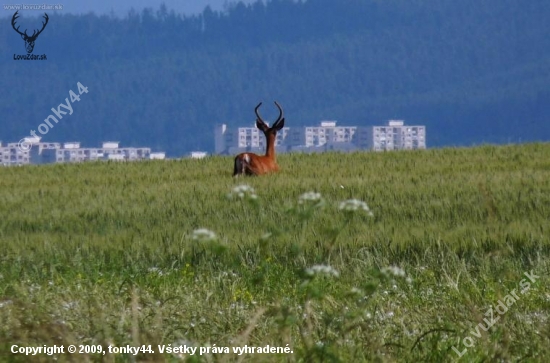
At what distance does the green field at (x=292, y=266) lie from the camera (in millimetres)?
5109

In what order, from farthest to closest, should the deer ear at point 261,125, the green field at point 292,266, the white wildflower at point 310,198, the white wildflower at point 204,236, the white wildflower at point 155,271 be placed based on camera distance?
the deer ear at point 261,125 → the white wildflower at point 155,271 → the green field at point 292,266 → the white wildflower at point 310,198 → the white wildflower at point 204,236

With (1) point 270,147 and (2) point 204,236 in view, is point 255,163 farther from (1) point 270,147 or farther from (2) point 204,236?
(2) point 204,236

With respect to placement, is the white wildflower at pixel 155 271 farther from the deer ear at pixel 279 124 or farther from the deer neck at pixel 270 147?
the deer ear at pixel 279 124

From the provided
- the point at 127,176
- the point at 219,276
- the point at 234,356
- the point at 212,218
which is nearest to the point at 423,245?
the point at 219,276

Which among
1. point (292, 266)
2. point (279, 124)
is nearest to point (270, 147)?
point (279, 124)

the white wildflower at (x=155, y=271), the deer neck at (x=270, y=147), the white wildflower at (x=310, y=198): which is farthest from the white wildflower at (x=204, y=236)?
the deer neck at (x=270, y=147)

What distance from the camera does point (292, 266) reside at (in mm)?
9719

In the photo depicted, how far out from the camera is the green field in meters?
5.11

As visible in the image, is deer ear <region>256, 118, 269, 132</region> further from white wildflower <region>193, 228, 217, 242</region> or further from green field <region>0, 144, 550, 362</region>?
white wildflower <region>193, 228, 217, 242</region>

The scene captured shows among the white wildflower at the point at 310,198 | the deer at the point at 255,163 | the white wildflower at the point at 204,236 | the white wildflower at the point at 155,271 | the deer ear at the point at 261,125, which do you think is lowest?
the white wildflower at the point at 155,271

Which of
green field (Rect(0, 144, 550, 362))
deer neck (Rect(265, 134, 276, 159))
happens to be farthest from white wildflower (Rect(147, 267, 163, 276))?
deer neck (Rect(265, 134, 276, 159))

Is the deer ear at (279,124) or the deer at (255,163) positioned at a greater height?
the deer ear at (279,124)

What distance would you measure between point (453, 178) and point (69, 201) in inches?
245

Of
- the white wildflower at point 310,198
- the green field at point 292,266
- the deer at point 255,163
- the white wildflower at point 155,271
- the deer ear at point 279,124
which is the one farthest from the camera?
the deer ear at point 279,124
